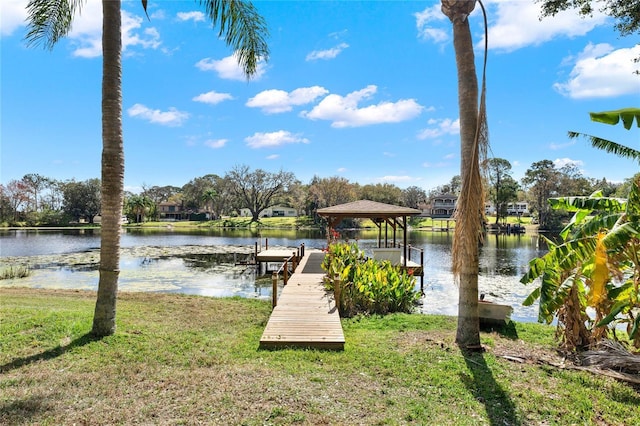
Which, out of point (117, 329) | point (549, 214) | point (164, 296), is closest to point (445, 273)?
point (164, 296)

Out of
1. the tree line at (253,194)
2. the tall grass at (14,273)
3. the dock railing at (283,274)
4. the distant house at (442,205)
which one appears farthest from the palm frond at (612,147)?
the distant house at (442,205)

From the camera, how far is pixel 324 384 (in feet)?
15.2

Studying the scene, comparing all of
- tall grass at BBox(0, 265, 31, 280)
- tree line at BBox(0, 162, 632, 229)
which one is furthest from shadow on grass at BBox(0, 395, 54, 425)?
tree line at BBox(0, 162, 632, 229)

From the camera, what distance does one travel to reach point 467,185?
571cm

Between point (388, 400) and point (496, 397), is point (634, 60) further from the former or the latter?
point (388, 400)

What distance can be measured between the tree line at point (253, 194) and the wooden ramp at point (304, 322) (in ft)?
165

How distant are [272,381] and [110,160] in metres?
4.34

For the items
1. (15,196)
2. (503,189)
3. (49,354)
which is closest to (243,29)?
(49,354)

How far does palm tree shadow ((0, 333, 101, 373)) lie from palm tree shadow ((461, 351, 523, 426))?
18.5 feet

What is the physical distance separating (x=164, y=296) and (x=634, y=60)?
14.3m

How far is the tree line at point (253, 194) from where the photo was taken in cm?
6050

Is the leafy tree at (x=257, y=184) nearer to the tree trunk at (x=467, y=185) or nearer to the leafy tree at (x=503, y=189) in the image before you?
the leafy tree at (x=503, y=189)

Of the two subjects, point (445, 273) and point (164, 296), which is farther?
point (445, 273)

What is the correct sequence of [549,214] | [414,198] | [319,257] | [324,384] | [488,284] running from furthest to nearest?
[414,198], [549,214], [319,257], [488,284], [324,384]
